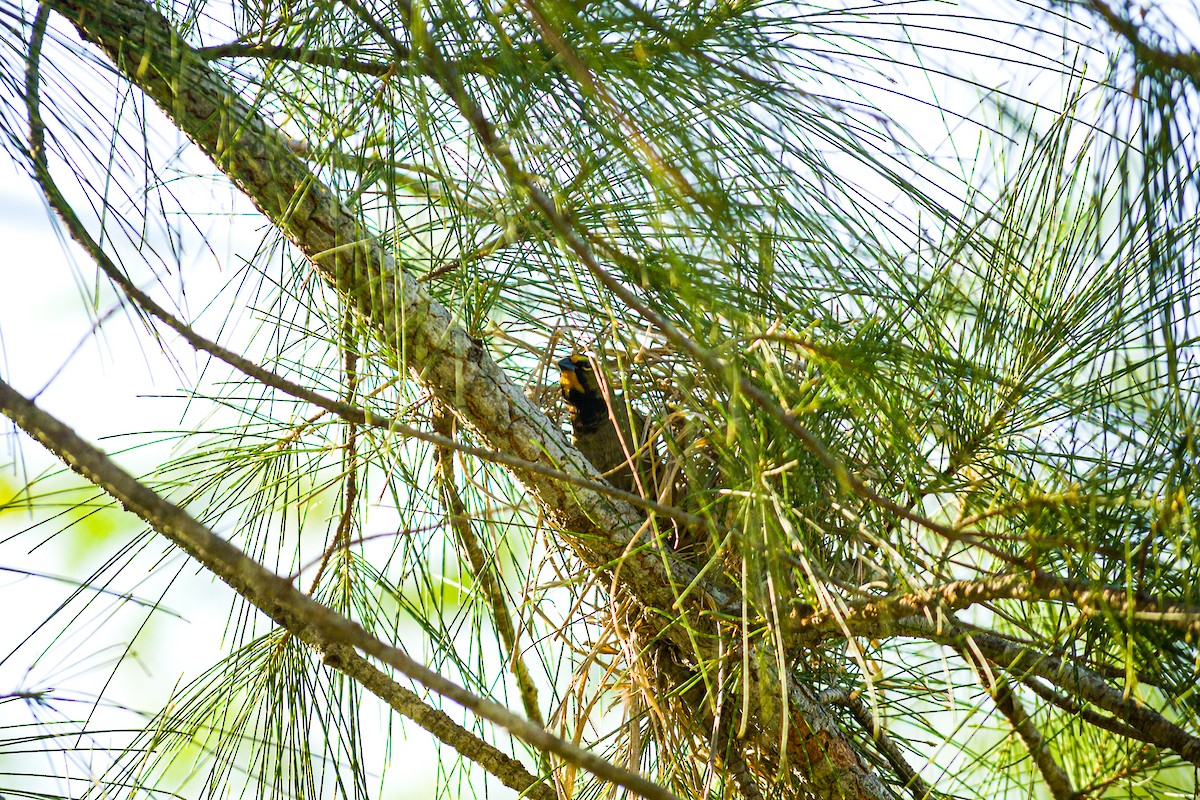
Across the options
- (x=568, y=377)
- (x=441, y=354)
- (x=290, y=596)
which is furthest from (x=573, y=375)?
(x=290, y=596)

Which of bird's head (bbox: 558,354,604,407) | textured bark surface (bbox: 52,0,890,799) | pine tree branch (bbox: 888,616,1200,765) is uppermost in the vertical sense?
bird's head (bbox: 558,354,604,407)

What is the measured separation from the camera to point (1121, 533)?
2.86 ft

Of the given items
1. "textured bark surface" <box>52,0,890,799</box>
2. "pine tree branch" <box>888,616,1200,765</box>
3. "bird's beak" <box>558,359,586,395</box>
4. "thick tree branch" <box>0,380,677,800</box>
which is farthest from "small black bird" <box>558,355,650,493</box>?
"thick tree branch" <box>0,380,677,800</box>

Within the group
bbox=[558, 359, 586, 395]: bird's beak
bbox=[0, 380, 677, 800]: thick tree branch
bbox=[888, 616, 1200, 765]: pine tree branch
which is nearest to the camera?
bbox=[0, 380, 677, 800]: thick tree branch

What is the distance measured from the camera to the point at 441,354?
110cm

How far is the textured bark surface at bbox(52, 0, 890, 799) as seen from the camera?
0.98 meters

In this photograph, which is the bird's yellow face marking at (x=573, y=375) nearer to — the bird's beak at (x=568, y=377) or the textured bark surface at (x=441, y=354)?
the bird's beak at (x=568, y=377)

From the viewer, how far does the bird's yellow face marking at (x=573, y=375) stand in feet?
5.31

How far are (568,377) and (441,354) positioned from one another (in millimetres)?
545

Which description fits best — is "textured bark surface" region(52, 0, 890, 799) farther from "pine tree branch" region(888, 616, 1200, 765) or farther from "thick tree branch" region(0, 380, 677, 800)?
"thick tree branch" region(0, 380, 677, 800)

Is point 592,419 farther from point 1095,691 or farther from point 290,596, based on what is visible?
point 290,596

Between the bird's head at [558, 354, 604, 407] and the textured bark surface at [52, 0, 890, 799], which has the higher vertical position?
the bird's head at [558, 354, 604, 407]

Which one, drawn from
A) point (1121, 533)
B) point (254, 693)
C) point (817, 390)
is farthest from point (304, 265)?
point (1121, 533)

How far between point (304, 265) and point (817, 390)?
2.17 feet
